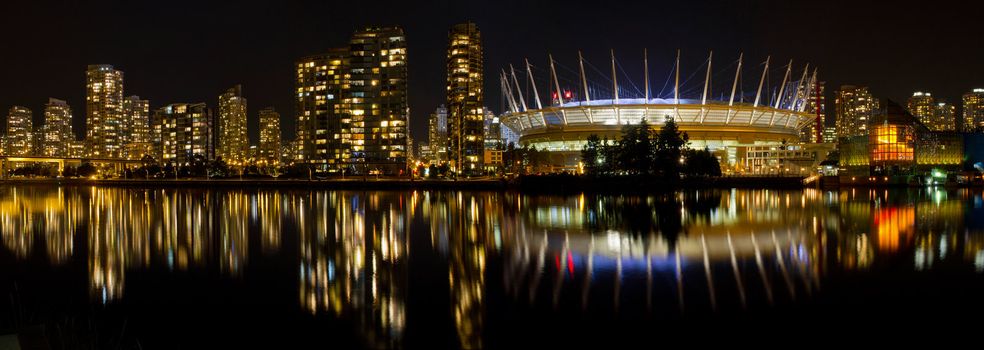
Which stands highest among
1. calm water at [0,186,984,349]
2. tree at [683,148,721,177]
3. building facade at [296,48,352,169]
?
building facade at [296,48,352,169]

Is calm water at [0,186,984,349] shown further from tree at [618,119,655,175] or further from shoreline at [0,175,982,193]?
tree at [618,119,655,175]

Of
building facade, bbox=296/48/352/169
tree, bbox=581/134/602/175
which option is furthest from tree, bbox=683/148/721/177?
building facade, bbox=296/48/352/169

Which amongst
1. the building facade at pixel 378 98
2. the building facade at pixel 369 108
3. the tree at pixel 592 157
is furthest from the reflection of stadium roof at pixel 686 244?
the building facade at pixel 378 98

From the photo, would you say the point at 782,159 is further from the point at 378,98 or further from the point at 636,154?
A: the point at 378,98

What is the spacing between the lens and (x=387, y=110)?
453ft

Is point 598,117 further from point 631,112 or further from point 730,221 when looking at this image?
point 730,221

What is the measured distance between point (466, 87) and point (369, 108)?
2078 centimetres

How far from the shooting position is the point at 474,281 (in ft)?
47.2

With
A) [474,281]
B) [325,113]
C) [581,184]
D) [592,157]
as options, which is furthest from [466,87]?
[474,281]

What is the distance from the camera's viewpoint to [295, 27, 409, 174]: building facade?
137375 mm

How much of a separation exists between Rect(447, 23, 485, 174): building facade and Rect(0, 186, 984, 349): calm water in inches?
Result: 4314

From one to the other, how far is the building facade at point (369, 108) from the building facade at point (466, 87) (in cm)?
1042

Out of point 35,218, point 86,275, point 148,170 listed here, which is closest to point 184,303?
point 86,275

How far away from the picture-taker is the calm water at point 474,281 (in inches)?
419
